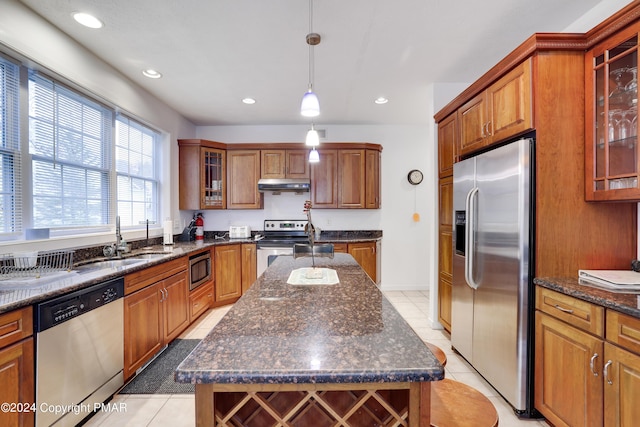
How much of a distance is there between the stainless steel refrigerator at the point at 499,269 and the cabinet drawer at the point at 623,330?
0.45 metres

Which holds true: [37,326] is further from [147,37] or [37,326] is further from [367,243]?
[367,243]

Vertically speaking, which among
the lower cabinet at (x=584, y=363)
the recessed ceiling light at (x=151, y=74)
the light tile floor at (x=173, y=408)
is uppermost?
the recessed ceiling light at (x=151, y=74)

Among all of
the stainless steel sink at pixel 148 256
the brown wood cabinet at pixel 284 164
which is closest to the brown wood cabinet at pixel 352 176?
the brown wood cabinet at pixel 284 164

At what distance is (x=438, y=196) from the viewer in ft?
10.5

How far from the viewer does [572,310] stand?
1547mm

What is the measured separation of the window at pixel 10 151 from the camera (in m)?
1.95

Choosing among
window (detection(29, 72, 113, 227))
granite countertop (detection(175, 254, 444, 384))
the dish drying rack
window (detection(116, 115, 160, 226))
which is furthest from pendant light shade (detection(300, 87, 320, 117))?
window (detection(116, 115, 160, 226))

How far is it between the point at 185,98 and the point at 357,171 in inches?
100

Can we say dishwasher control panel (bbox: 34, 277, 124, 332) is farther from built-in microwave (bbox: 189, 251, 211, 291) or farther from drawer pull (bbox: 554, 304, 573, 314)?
drawer pull (bbox: 554, 304, 573, 314)

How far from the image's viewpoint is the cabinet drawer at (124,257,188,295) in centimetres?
217

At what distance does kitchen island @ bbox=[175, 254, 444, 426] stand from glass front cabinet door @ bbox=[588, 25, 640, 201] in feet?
4.99

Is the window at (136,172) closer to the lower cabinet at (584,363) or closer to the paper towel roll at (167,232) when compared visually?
the paper towel roll at (167,232)

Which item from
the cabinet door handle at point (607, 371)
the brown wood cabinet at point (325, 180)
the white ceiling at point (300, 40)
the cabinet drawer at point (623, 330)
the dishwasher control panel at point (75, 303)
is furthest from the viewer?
the brown wood cabinet at point (325, 180)

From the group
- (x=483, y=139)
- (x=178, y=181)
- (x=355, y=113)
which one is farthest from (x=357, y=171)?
(x=178, y=181)
